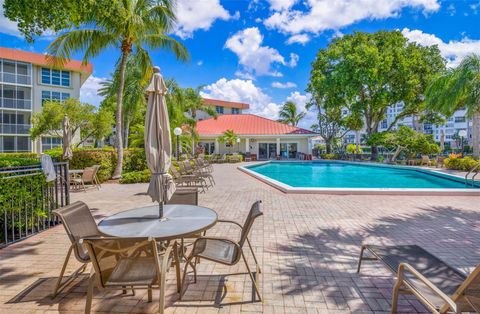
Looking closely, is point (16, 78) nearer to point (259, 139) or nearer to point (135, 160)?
point (135, 160)

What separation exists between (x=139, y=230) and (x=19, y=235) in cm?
343

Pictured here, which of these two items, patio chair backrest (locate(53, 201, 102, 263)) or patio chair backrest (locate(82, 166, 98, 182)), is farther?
patio chair backrest (locate(82, 166, 98, 182))

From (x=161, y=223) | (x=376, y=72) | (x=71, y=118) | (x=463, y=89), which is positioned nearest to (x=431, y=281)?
(x=161, y=223)

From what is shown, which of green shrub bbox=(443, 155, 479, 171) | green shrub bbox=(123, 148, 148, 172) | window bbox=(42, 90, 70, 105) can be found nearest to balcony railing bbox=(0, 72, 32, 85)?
window bbox=(42, 90, 70, 105)

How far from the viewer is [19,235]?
4.82 m

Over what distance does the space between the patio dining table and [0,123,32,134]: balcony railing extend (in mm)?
30510

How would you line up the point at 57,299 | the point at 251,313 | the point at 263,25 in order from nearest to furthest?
the point at 251,313 < the point at 57,299 < the point at 263,25

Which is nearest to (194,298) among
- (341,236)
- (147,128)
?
(147,128)

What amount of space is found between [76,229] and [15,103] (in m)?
31.3

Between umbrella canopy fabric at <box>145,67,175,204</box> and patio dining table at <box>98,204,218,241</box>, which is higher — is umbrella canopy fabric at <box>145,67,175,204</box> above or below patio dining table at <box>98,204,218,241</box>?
above

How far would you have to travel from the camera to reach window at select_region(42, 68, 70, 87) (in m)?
27.5

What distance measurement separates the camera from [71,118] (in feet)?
68.4

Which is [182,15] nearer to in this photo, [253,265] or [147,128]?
[147,128]

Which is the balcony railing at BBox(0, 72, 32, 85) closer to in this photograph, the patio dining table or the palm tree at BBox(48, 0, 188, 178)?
the palm tree at BBox(48, 0, 188, 178)
